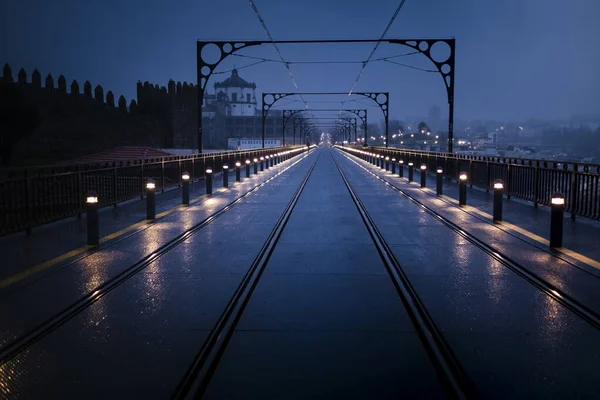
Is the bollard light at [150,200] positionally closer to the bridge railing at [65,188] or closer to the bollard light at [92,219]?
the bridge railing at [65,188]

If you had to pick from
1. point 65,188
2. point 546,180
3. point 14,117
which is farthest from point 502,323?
point 14,117

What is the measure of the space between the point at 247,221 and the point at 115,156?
200 ft

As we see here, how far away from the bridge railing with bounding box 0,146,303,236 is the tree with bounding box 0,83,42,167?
74856mm

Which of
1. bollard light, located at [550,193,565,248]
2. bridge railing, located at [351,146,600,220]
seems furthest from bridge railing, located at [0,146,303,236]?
bridge railing, located at [351,146,600,220]

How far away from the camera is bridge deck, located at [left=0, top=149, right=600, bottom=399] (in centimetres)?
500

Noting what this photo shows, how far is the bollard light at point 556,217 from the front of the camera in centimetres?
1109

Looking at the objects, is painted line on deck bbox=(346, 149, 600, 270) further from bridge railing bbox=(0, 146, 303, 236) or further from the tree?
the tree

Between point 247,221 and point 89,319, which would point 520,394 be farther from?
point 247,221

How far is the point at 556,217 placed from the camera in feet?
36.6

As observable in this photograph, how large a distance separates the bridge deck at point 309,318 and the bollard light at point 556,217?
1.37 ft

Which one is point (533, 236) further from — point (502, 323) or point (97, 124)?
point (97, 124)

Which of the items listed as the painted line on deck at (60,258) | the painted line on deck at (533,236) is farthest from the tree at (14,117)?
the painted line on deck at (533,236)

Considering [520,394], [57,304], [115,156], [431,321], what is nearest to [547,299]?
[431,321]

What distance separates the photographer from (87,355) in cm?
561
